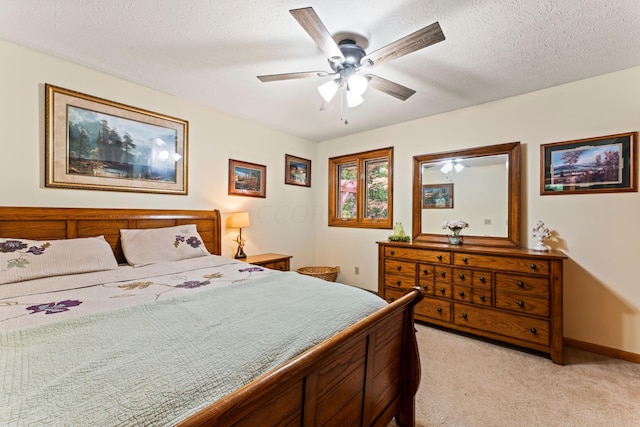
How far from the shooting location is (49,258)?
6.23ft

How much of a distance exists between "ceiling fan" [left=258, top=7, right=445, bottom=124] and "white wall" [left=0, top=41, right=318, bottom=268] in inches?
62.1

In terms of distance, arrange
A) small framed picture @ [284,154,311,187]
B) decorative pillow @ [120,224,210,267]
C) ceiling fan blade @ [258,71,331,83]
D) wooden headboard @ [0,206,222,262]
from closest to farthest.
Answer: ceiling fan blade @ [258,71,331,83] < wooden headboard @ [0,206,222,262] < decorative pillow @ [120,224,210,267] < small framed picture @ [284,154,311,187]

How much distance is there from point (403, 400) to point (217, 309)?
1.19 m

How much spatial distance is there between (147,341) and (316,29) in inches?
66.2

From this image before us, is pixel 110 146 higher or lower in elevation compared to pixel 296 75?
lower

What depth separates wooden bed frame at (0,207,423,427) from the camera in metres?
0.75

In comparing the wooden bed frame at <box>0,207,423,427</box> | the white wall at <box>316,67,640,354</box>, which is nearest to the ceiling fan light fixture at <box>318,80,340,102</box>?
the wooden bed frame at <box>0,207,423,427</box>

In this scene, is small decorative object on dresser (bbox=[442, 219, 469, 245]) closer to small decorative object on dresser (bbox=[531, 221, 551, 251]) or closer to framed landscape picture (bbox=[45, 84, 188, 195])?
small decorative object on dresser (bbox=[531, 221, 551, 251])

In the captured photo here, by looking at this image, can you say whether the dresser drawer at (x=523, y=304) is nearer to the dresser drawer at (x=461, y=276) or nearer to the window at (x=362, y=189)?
the dresser drawer at (x=461, y=276)

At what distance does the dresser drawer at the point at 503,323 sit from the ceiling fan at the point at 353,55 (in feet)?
6.90

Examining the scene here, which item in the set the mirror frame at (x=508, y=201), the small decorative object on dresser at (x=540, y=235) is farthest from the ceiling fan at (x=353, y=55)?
the small decorative object on dresser at (x=540, y=235)

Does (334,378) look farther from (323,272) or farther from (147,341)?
(323,272)

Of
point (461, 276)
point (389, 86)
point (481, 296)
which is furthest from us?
point (461, 276)

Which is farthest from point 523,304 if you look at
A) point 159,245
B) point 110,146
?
point 110,146
